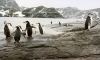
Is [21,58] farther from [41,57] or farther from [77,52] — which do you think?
[77,52]

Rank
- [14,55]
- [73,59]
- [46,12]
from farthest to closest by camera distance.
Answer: [46,12]
[14,55]
[73,59]

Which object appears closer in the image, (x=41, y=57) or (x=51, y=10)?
(x=41, y=57)

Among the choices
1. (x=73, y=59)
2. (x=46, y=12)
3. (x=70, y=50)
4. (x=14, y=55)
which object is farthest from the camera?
(x=46, y=12)

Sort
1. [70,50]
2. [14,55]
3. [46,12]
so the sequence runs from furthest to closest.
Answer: [46,12] < [70,50] < [14,55]

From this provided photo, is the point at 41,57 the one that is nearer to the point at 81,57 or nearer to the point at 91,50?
the point at 81,57

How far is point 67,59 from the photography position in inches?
339

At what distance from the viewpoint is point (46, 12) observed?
151m

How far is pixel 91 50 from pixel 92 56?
1243 mm

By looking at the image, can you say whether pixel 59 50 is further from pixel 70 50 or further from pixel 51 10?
pixel 51 10

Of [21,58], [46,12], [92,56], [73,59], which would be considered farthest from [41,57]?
[46,12]

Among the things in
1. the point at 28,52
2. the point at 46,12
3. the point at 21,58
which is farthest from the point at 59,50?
the point at 46,12

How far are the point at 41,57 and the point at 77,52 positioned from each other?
1.83m

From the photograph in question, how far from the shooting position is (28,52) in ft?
33.1

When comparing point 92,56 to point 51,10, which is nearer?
point 92,56
